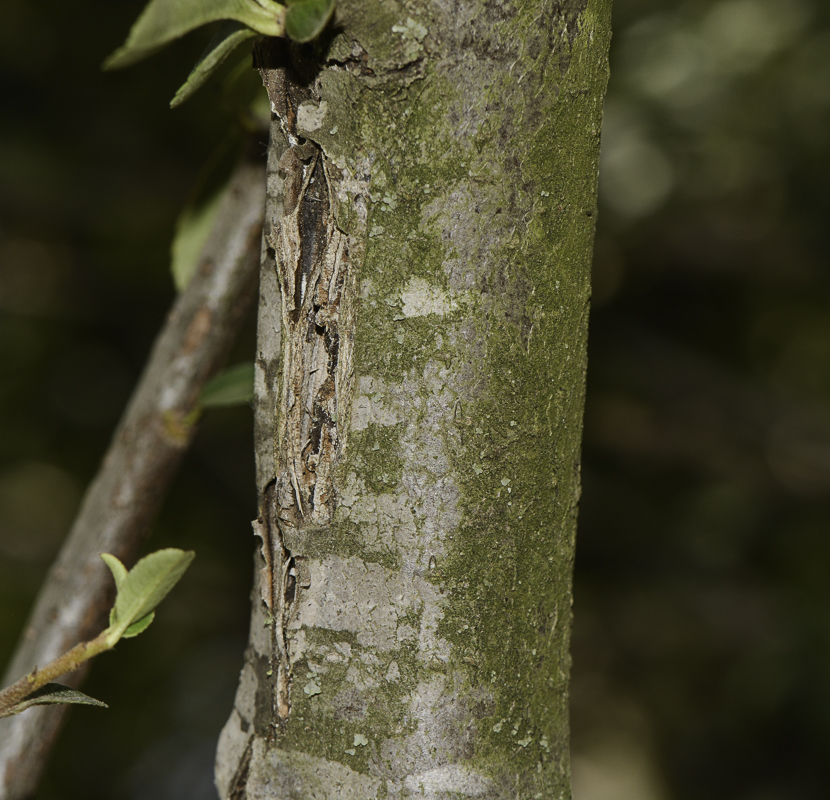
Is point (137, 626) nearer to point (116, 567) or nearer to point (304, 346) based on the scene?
point (116, 567)

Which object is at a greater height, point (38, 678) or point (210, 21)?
point (210, 21)

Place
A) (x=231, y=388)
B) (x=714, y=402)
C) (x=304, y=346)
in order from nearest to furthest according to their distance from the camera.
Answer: (x=304, y=346) → (x=231, y=388) → (x=714, y=402)

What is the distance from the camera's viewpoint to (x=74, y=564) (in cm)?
84

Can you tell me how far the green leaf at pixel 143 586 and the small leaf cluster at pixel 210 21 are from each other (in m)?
0.26

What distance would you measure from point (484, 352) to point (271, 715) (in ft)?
0.88

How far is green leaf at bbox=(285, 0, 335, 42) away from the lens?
36 cm

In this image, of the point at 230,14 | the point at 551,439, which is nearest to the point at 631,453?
the point at 551,439

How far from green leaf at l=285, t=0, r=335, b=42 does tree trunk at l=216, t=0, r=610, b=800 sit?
3cm

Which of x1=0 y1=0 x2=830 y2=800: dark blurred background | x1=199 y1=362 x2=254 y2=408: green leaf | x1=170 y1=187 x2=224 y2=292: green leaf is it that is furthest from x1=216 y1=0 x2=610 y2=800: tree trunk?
x1=0 y1=0 x2=830 y2=800: dark blurred background

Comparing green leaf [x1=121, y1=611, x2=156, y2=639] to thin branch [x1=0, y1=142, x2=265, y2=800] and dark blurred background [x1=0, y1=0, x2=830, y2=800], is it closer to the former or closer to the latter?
thin branch [x1=0, y1=142, x2=265, y2=800]

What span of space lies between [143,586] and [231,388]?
347 millimetres

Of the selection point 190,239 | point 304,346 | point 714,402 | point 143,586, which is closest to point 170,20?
point 304,346

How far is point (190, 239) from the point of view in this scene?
0.90 meters

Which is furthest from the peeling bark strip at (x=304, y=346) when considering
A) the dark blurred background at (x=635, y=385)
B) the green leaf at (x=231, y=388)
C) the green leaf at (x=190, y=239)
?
the dark blurred background at (x=635, y=385)
